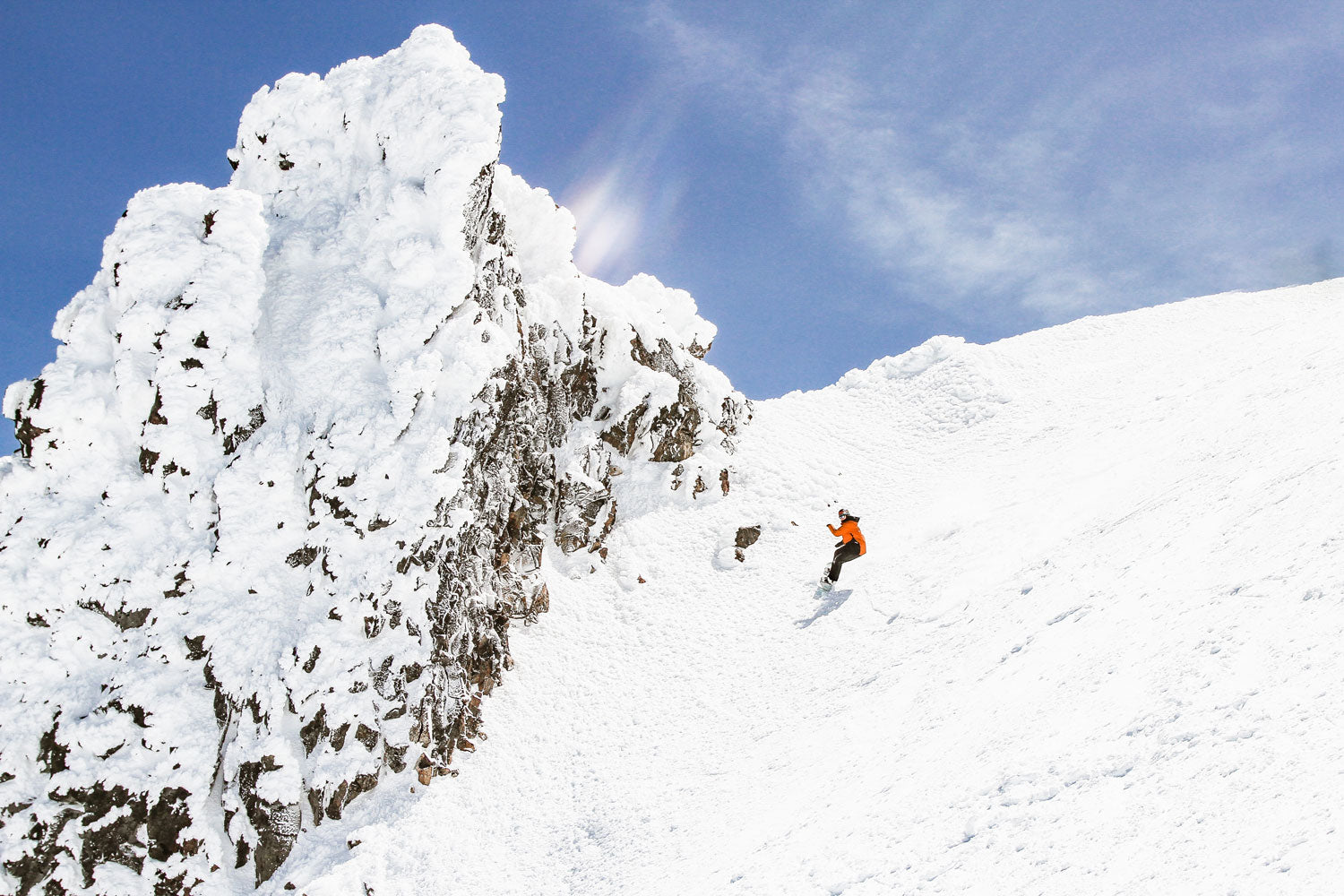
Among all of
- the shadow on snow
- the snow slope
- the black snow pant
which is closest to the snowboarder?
the black snow pant

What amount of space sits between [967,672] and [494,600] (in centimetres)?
1232

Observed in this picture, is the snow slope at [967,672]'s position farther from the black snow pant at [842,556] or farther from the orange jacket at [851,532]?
the orange jacket at [851,532]

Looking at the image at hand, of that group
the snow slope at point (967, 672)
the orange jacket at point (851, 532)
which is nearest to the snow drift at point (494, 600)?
the snow slope at point (967, 672)

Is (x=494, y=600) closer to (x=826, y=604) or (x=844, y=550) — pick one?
(x=826, y=604)

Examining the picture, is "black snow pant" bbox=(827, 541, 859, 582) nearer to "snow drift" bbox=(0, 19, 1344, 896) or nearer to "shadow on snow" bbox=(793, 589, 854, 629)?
"shadow on snow" bbox=(793, 589, 854, 629)

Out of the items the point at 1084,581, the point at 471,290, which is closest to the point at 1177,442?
the point at 1084,581

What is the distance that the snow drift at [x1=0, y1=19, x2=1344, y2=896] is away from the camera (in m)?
9.38

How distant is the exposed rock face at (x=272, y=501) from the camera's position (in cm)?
1507

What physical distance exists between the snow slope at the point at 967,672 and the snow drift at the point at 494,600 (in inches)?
3.4

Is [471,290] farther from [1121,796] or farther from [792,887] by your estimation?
[1121,796]

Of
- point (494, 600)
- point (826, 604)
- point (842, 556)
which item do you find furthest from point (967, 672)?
point (494, 600)

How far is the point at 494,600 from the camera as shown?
19453 mm

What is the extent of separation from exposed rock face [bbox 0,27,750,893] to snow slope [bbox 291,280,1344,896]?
2.44 metres

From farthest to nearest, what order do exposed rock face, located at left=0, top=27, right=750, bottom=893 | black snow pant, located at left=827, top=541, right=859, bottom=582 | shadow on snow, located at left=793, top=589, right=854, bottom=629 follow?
1. black snow pant, located at left=827, top=541, right=859, bottom=582
2. shadow on snow, located at left=793, top=589, right=854, bottom=629
3. exposed rock face, located at left=0, top=27, right=750, bottom=893
